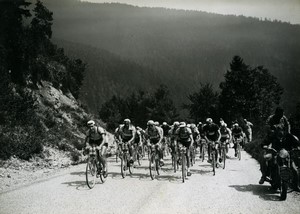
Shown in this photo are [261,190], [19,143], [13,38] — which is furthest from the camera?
[13,38]

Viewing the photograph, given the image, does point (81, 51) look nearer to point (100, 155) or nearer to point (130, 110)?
point (130, 110)

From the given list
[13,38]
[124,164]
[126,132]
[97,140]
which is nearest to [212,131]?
[126,132]

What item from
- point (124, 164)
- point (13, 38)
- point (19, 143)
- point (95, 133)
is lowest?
point (19, 143)

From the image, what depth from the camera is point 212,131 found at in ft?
54.7

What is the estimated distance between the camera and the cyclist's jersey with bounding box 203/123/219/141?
1658cm

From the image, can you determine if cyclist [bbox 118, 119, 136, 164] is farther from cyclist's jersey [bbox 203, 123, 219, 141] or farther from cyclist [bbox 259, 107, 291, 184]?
cyclist [bbox 259, 107, 291, 184]

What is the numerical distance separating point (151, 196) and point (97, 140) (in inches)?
136

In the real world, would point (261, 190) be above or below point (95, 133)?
below

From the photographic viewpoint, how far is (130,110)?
328 ft

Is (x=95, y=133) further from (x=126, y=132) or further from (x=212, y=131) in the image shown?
(x=212, y=131)

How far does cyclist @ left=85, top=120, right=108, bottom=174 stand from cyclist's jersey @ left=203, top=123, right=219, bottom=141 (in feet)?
18.3

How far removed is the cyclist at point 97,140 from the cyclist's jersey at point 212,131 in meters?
5.59

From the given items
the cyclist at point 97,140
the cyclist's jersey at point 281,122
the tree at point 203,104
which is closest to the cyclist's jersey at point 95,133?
the cyclist at point 97,140

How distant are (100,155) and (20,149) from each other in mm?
7646
